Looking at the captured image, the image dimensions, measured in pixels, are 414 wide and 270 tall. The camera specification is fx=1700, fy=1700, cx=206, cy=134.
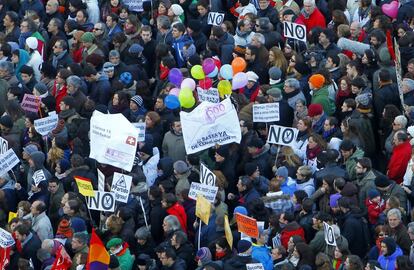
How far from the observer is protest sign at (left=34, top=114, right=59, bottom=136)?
23734mm

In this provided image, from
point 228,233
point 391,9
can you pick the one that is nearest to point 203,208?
point 228,233

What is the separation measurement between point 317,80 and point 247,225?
4.17 metres

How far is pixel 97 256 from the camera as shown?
2012 centimetres

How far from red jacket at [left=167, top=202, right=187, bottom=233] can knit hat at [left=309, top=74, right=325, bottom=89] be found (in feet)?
11.2

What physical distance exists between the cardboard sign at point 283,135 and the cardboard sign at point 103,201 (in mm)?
2437

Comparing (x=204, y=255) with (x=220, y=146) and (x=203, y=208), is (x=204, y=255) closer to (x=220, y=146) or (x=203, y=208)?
(x=203, y=208)

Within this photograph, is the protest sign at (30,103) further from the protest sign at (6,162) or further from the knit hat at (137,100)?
the protest sign at (6,162)

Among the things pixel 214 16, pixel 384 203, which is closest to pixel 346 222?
pixel 384 203

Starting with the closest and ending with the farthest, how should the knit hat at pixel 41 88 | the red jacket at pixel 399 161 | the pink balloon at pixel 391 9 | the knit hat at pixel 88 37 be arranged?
the red jacket at pixel 399 161
the knit hat at pixel 41 88
the pink balloon at pixel 391 9
the knit hat at pixel 88 37

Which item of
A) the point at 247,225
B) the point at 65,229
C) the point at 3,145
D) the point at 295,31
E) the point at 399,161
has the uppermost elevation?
the point at 295,31

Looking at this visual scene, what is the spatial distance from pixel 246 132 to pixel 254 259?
358 cm

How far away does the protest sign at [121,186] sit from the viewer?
72.4 feet

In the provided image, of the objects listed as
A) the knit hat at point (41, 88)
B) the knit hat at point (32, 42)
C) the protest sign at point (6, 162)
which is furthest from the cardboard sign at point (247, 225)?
the knit hat at point (32, 42)

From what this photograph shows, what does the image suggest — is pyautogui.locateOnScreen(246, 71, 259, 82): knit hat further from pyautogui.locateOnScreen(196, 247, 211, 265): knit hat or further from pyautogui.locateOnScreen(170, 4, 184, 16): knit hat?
pyautogui.locateOnScreen(196, 247, 211, 265): knit hat
